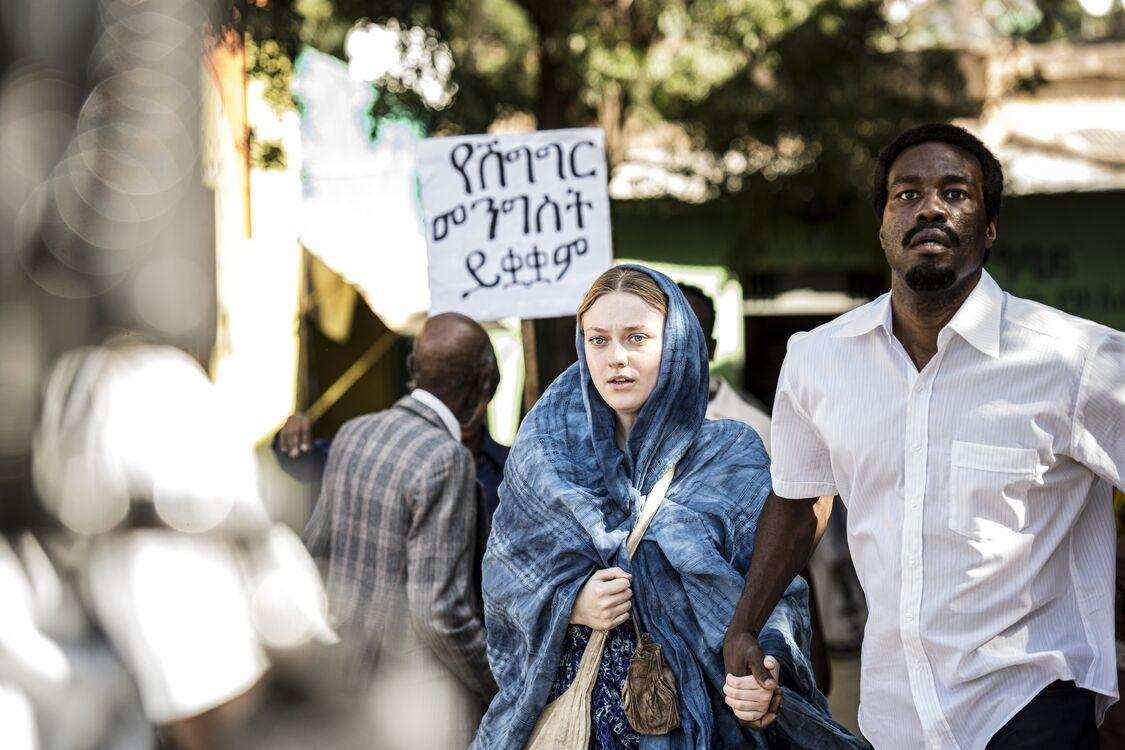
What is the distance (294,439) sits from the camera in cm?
546

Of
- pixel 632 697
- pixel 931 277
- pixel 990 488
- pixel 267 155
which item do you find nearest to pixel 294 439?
pixel 632 697

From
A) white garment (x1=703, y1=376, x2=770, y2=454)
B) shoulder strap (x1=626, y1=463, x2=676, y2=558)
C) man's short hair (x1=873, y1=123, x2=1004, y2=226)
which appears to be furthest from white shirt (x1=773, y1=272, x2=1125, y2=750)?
white garment (x1=703, y1=376, x2=770, y2=454)

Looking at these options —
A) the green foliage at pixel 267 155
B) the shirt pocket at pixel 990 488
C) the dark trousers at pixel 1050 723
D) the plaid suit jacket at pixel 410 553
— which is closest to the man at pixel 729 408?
the plaid suit jacket at pixel 410 553

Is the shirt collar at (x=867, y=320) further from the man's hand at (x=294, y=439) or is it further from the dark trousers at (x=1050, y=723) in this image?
the man's hand at (x=294, y=439)

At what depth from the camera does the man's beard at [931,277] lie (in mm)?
3117

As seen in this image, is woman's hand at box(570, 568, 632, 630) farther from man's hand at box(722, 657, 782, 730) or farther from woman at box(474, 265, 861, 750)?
man's hand at box(722, 657, 782, 730)

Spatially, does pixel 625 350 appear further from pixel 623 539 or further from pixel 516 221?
pixel 516 221

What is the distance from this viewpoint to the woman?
351 cm

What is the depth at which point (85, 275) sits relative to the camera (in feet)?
4.05

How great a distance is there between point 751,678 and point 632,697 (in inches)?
11.9

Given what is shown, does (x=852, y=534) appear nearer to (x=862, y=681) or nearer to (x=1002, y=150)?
(x=862, y=681)

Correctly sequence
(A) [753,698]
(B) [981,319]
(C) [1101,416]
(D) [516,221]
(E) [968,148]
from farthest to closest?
(D) [516,221], (A) [753,698], (E) [968,148], (B) [981,319], (C) [1101,416]

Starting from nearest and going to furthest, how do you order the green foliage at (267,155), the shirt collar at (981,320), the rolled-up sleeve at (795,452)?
1. the shirt collar at (981,320)
2. the rolled-up sleeve at (795,452)
3. the green foliage at (267,155)

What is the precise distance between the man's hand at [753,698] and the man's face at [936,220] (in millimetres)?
937
